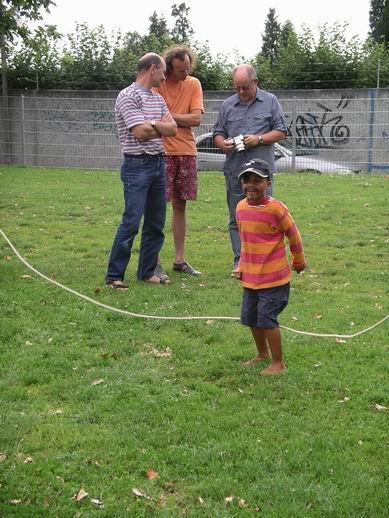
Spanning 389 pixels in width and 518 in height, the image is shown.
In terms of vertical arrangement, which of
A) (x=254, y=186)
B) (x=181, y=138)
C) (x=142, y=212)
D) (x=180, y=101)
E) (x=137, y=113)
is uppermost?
(x=180, y=101)

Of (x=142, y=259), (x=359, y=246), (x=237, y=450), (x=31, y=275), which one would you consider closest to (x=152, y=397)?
(x=237, y=450)

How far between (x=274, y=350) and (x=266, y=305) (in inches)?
11.6

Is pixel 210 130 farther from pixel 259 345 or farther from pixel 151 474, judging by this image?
pixel 151 474

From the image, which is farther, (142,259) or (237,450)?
(142,259)

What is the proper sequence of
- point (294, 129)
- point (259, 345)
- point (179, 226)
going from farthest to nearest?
point (294, 129), point (179, 226), point (259, 345)

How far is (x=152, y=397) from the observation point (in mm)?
4203

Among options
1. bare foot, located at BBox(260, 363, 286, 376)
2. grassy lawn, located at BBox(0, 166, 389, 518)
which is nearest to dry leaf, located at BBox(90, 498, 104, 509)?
grassy lawn, located at BBox(0, 166, 389, 518)

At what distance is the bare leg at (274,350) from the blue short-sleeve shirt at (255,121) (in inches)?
101

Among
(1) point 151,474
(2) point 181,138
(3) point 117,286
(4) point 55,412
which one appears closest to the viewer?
(1) point 151,474

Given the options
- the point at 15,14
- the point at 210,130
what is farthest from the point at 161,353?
the point at 210,130

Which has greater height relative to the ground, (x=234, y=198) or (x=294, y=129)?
(x=294, y=129)

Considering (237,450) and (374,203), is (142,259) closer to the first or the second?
(237,450)

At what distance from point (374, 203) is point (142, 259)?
5.86 meters

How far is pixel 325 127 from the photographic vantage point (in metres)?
19.7
